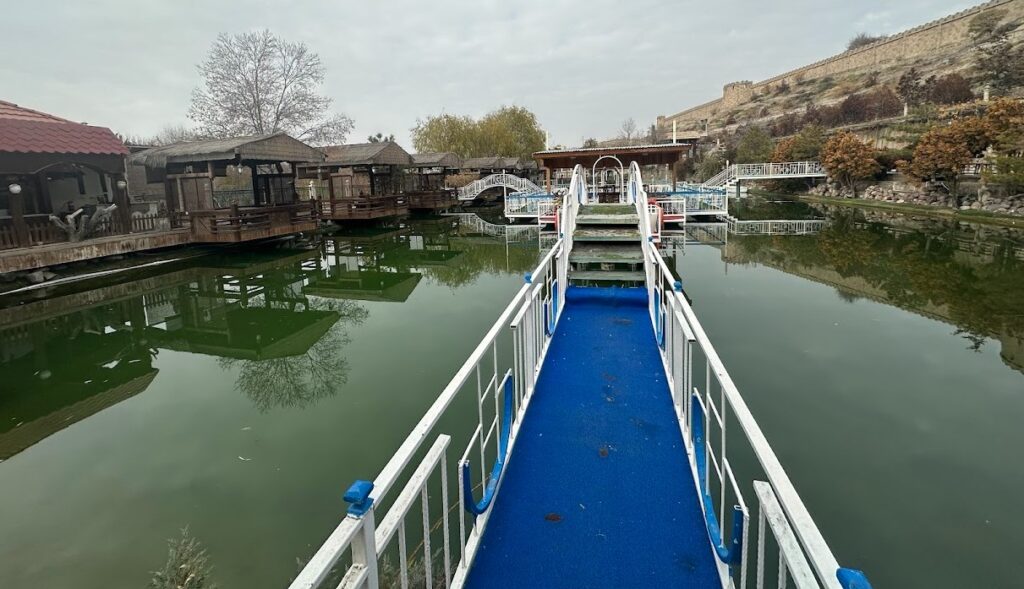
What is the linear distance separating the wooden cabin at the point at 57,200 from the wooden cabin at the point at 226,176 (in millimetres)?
896

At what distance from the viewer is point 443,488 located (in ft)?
7.11

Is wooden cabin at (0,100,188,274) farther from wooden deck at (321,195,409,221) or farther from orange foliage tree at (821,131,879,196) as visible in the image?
orange foliage tree at (821,131,879,196)

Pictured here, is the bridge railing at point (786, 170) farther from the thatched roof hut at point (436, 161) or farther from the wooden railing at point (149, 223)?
the wooden railing at point (149, 223)

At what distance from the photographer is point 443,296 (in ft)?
36.2

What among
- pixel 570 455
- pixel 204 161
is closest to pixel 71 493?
pixel 570 455

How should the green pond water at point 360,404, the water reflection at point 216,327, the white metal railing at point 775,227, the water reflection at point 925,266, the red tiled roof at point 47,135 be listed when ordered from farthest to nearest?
the white metal railing at point 775,227, the red tiled roof at point 47,135, the water reflection at point 925,266, the water reflection at point 216,327, the green pond water at point 360,404

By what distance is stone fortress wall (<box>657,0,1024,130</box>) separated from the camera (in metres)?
50.7

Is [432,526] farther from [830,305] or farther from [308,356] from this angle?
[830,305]

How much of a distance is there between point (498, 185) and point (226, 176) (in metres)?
17.0

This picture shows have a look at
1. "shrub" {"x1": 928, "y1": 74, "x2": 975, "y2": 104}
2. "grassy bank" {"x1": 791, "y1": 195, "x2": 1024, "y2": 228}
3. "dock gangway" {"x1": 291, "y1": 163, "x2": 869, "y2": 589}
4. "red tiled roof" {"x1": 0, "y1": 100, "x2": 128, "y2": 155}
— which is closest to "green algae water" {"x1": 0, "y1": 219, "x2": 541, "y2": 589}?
"dock gangway" {"x1": 291, "y1": 163, "x2": 869, "y2": 589}

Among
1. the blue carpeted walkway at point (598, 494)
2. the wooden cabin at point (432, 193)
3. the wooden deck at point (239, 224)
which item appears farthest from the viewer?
the wooden cabin at point (432, 193)

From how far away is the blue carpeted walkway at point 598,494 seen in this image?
2.37 metres

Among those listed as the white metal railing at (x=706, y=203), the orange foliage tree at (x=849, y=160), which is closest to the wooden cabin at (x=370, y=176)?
the white metal railing at (x=706, y=203)

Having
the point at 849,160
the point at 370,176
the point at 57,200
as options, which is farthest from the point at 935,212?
the point at 57,200
